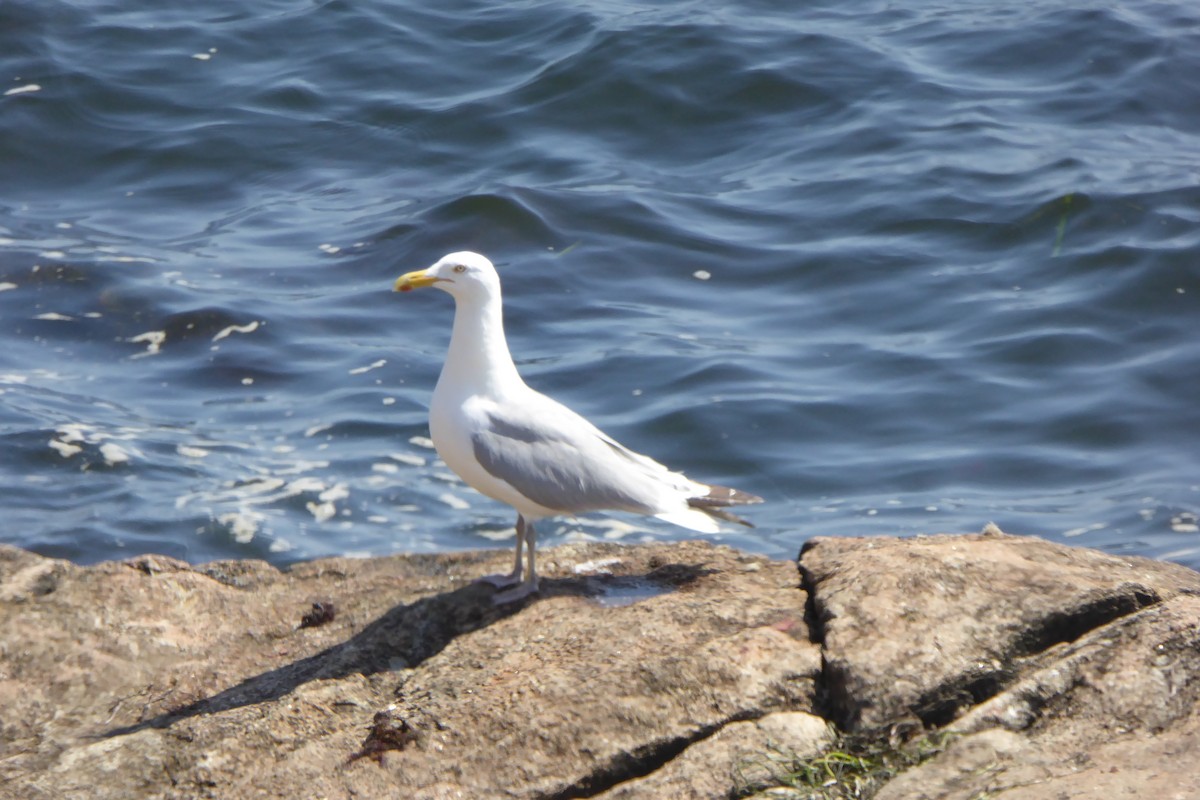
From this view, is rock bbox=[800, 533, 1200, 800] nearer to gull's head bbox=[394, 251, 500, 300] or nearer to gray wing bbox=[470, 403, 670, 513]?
gray wing bbox=[470, 403, 670, 513]

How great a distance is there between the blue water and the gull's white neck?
2.75m

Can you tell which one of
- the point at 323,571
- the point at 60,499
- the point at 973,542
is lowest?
the point at 60,499

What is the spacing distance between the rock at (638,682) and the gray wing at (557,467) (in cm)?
26

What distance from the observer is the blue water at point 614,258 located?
8688 mm

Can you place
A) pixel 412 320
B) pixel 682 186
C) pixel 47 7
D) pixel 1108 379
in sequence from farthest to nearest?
pixel 47 7 → pixel 682 186 → pixel 412 320 → pixel 1108 379

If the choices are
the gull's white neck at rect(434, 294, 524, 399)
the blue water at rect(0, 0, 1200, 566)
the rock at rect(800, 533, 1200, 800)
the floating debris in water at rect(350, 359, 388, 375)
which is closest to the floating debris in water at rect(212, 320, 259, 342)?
the blue water at rect(0, 0, 1200, 566)

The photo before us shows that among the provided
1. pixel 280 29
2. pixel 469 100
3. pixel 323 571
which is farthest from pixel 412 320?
pixel 280 29

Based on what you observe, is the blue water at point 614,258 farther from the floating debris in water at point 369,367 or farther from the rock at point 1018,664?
the rock at point 1018,664

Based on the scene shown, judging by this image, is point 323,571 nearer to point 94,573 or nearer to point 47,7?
point 94,573

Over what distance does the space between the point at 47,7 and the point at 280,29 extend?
229 cm

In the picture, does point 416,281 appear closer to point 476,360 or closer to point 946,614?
point 476,360

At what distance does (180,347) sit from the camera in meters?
10.2

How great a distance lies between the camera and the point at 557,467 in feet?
17.5

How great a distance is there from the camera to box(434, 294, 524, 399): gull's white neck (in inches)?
216
